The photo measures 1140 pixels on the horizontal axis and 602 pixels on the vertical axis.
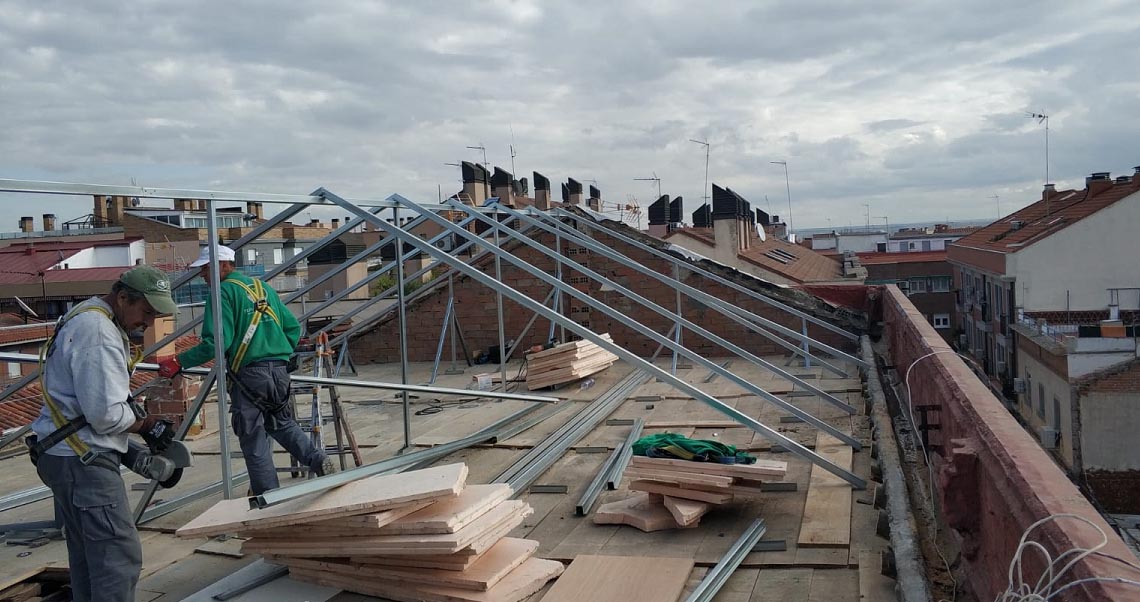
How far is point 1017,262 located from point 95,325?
24.4 meters

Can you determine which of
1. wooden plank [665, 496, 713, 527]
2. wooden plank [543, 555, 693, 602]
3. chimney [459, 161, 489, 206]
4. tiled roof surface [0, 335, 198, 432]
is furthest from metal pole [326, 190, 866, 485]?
chimney [459, 161, 489, 206]

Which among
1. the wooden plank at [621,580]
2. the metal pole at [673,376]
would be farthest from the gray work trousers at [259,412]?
the wooden plank at [621,580]

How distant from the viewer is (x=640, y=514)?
5.00m

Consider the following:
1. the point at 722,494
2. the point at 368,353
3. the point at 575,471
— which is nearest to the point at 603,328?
the point at 368,353

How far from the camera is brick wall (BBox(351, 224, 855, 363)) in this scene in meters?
12.5

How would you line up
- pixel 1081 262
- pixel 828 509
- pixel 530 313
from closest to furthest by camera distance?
pixel 828 509, pixel 530 313, pixel 1081 262

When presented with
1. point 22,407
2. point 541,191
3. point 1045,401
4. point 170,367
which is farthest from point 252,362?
point 1045,401

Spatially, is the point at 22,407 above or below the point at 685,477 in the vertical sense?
below

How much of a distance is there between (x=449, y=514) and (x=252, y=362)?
69.7 inches

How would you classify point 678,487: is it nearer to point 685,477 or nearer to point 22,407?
point 685,477

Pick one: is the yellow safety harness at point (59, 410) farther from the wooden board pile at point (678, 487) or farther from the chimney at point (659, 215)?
the chimney at point (659, 215)

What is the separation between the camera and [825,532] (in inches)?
185

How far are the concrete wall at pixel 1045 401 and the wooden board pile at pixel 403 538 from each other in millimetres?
19827

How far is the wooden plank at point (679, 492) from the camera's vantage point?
4949mm
